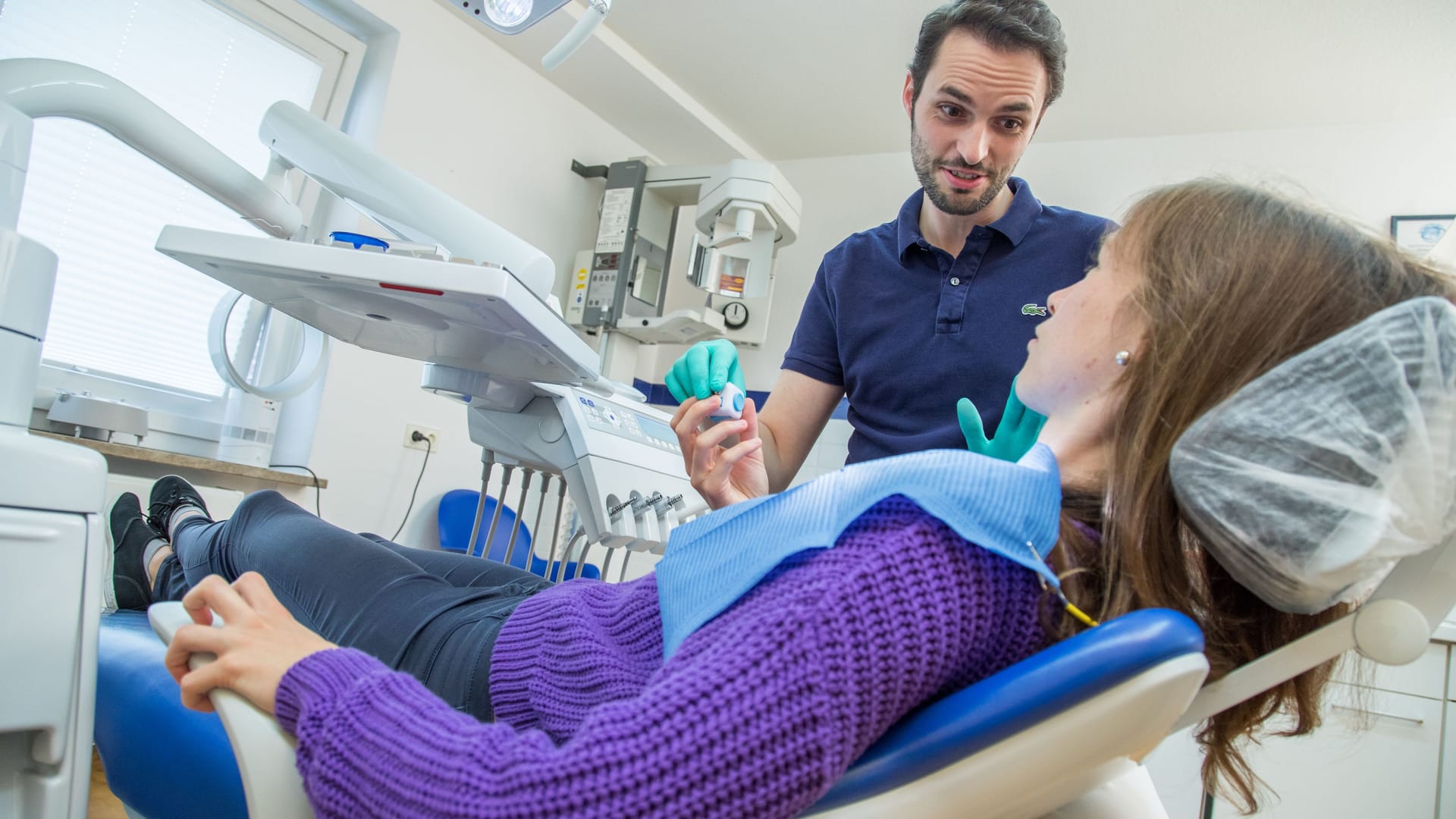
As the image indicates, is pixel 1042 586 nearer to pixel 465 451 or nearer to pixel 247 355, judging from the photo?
pixel 247 355

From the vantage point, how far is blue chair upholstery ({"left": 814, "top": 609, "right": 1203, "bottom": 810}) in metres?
0.47

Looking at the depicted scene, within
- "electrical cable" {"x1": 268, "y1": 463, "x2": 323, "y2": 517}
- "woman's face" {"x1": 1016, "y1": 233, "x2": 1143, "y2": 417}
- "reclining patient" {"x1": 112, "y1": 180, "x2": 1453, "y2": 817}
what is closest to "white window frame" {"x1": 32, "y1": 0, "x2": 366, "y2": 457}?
"electrical cable" {"x1": 268, "y1": 463, "x2": 323, "y2": 517}

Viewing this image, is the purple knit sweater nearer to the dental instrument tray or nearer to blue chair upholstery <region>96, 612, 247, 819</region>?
blue chair upholstery <region>96, 612, 247, 819</region>

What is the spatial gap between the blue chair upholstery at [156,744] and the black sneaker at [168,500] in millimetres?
665

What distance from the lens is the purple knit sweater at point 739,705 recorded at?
481 millimetres

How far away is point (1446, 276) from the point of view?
634 mm

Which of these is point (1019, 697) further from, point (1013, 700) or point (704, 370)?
point (704, 370)

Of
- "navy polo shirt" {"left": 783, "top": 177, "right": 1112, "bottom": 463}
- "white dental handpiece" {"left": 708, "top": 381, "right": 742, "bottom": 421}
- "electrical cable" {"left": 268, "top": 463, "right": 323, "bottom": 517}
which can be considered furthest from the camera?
"electrical cable" {"left": 268, "top": 463, "right": 323, "bottom": 517}

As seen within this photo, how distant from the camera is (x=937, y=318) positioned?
148 cm

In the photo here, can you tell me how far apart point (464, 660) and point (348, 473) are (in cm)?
207

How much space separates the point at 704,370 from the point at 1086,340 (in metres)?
0.56

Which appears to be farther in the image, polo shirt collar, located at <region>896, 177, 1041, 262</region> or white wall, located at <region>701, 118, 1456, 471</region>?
white wall, located at <region>701, 118, 1456, 471</region>

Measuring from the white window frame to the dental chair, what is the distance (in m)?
2.13

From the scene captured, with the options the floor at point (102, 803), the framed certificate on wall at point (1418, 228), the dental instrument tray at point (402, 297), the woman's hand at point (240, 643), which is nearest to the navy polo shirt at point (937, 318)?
the dental instrument tray at point (402, 297)
